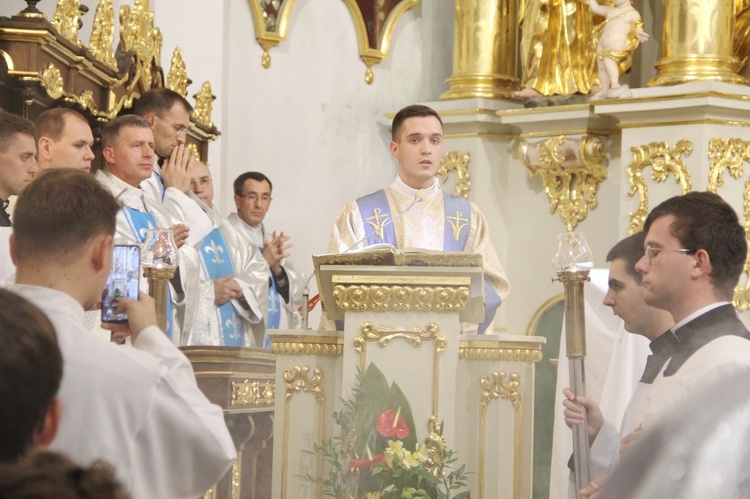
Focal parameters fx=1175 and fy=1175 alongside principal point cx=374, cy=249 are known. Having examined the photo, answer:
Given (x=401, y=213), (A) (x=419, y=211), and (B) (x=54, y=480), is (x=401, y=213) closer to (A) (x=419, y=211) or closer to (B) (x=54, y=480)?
(A) (x=419, y=211)

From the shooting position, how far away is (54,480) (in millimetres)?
930

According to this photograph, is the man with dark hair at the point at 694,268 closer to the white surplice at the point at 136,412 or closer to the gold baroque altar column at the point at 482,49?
the white surplice at the point at 136,412

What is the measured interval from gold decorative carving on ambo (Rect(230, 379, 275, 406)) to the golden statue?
14.1 feet

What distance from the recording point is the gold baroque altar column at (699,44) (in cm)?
826

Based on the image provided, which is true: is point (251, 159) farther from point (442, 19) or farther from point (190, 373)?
point (190, 373)

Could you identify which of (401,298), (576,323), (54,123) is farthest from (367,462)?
(54,123)

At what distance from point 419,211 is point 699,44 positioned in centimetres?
392

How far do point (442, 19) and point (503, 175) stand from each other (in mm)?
1571

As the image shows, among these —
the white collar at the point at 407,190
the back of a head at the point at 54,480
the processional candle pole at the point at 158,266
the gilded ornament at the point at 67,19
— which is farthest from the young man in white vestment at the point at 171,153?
the back of a head at the point at 54,480

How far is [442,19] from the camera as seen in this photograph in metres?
9.96

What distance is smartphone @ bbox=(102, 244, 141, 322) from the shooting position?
267 cm

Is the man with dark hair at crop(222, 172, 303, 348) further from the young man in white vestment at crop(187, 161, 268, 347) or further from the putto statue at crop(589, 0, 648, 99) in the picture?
the putto statue at crop(589, 0, 648, 99)

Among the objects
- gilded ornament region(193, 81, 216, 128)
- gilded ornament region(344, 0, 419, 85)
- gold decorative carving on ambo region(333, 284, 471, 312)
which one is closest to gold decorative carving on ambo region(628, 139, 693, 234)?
gilded ornament region(344, 0, 419, 85)

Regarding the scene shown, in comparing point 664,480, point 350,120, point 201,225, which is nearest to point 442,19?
point 350,120
